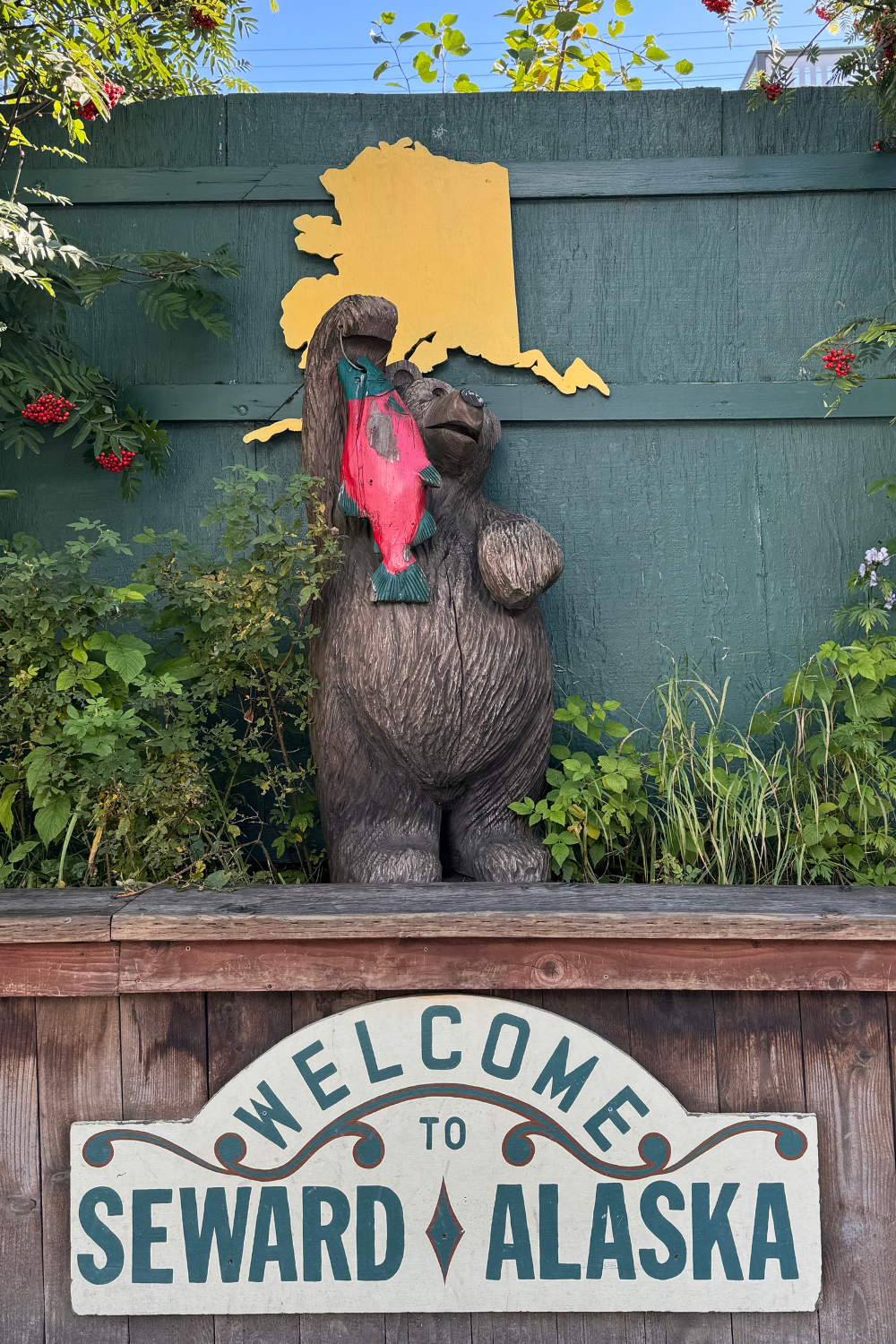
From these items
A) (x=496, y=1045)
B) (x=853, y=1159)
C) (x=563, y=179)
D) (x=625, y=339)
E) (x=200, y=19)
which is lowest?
(x=853, y=1159)

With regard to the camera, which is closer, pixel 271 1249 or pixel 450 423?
pixel 271 1249

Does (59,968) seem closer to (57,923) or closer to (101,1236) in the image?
(57,923)

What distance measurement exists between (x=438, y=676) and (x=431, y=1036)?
2.29ft

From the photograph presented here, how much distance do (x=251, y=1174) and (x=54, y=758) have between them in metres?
0.87

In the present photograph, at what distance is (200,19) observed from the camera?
2572 mm

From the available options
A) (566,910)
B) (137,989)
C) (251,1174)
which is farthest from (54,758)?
(566,910)

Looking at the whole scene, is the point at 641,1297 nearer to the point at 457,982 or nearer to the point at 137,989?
the point at 457,982

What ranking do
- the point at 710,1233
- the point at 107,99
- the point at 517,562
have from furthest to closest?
the point at 107,99, the point at 517,562, the point at 710,1233

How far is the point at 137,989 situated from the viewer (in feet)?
5.45

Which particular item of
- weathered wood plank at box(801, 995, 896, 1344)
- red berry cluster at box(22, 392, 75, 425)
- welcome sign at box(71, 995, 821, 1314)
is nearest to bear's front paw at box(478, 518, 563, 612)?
welcome sign at box(71, 995, 821, 1314)

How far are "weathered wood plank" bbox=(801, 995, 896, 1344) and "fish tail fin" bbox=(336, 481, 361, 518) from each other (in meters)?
1.26

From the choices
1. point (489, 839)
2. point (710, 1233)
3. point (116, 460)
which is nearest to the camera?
point (710, 1233)

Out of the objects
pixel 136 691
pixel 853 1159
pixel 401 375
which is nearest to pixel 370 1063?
pixel 853 1159

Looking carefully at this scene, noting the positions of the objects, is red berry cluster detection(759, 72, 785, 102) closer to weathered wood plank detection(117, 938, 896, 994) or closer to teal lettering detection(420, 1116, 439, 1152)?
weathered wood plank detection(117, 938, 896, 994)
